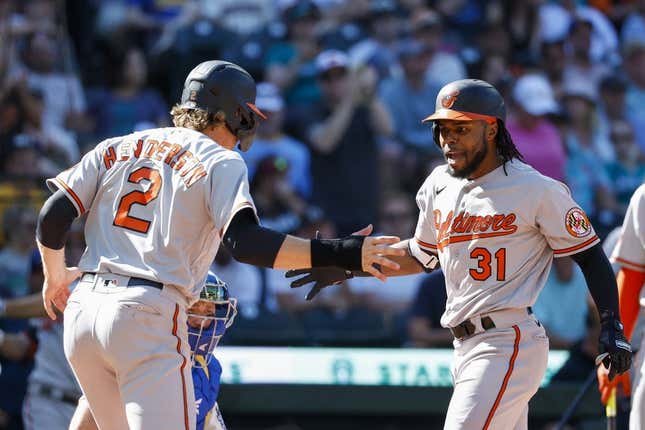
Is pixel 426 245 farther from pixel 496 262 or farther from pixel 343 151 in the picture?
pixel 343 151

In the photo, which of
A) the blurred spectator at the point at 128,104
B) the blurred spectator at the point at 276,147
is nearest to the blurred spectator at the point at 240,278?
the blurred spectator at the point at 276,147

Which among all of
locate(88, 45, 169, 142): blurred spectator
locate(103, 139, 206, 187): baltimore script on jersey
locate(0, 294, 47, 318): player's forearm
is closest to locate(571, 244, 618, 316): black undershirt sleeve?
locate(103, 139, 206, 187): baltimore script on jersey

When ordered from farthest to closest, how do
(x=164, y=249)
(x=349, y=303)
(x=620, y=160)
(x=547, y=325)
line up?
(x=620, y=160)
(x=349, y=303)
(x=547, y=325)
(x=164, y=249)

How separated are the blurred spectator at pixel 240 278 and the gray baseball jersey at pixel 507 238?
4.00 meters

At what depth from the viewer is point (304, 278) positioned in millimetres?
5051

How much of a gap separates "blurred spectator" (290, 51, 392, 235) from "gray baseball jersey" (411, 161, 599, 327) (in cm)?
497

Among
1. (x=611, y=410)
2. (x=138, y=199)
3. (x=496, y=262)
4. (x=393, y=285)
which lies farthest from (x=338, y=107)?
(x=138, y=199)

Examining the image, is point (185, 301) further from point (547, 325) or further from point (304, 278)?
point (547, 325)

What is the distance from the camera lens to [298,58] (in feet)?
36.1

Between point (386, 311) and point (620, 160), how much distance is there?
3.31 m

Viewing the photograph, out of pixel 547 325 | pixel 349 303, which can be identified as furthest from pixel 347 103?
pixel 547 325

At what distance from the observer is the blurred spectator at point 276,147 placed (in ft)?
32.7

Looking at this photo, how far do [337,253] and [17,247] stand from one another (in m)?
5.14

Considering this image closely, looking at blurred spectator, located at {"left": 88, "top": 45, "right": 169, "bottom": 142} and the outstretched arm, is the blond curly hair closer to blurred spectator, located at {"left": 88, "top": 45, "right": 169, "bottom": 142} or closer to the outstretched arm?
the outstretched arm
